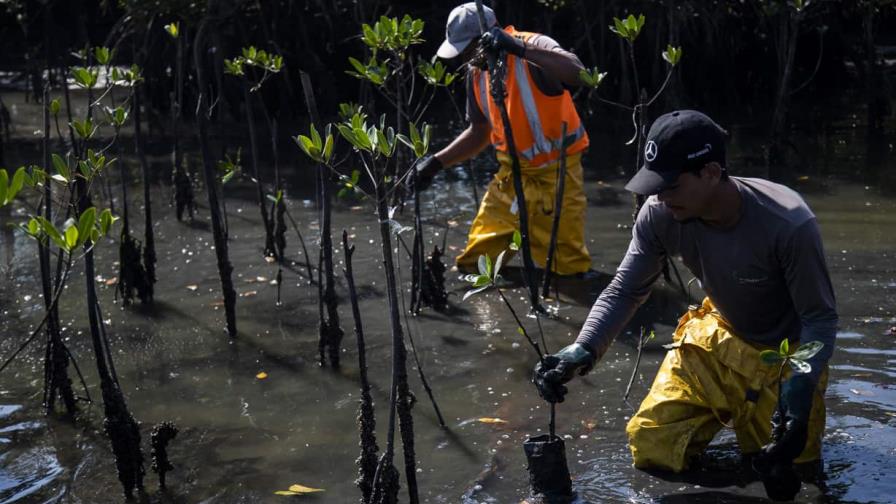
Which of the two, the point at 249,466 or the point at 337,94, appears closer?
the point at 249,466

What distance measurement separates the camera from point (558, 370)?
3650 mm

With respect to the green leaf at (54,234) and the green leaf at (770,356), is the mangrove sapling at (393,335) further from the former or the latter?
the green leaf at (770,356)

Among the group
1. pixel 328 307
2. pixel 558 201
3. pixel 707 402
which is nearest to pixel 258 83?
pixel 558 201

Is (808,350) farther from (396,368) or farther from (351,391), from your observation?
(351,391)

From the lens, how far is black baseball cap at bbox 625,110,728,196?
343 centimetres

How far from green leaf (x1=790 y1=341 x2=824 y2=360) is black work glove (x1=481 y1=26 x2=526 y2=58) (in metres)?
2.36

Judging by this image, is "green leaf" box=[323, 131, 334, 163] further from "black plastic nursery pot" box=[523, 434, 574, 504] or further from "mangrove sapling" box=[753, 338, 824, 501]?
"mangrove sapling" box=[753, 338, 824, 501]

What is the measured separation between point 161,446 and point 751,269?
82.0 inches

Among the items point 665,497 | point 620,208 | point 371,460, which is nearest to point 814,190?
point 620,208

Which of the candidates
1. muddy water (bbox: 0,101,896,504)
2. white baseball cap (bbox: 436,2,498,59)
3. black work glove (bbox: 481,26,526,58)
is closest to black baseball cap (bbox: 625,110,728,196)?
muddy water (bbox: 0,101,896,504)

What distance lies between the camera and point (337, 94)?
40.8 feet

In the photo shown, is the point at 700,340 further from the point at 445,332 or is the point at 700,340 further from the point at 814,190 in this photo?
the point at 814,190

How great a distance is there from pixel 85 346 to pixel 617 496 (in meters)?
3.10

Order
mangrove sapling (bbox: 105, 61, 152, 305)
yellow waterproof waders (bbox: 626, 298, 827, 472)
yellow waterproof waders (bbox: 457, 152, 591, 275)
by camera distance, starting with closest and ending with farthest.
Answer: yellow waterproof waders (bbox: 626, 298, 827, 472)
mangrove sapling (bbox: 105, 61, 152, 305)
yellow waterproof waders (bbox: 457, 152, 591, 275)
